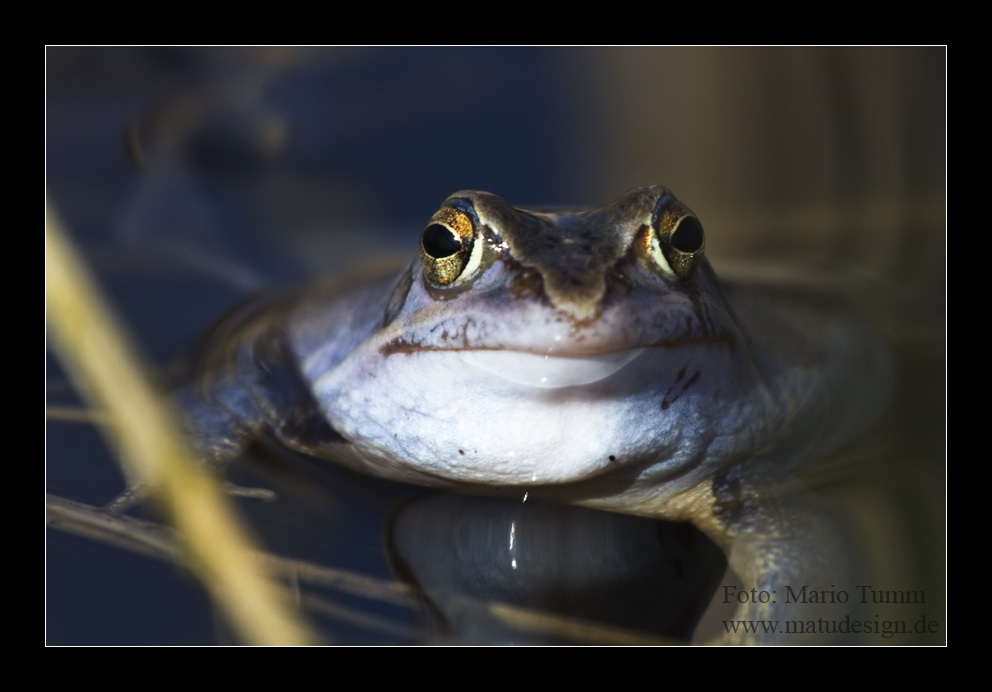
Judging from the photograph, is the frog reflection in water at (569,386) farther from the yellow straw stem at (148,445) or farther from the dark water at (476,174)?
the yellow straw stem at (148,445)

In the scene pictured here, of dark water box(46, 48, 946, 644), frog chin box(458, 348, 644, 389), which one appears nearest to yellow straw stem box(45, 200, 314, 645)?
dark water box(46, 48, 946, 644)

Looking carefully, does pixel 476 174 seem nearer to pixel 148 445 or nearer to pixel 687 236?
pixel 687 236

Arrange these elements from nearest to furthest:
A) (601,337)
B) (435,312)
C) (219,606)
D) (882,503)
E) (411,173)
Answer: (601,337)
(219,606)
(435,312)
(882,503)
(411,173)

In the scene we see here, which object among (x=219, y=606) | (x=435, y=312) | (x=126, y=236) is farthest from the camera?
(x=126, y=236)

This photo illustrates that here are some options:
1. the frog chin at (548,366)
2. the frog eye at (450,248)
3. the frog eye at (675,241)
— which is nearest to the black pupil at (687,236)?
the frog eye at (675,241)
